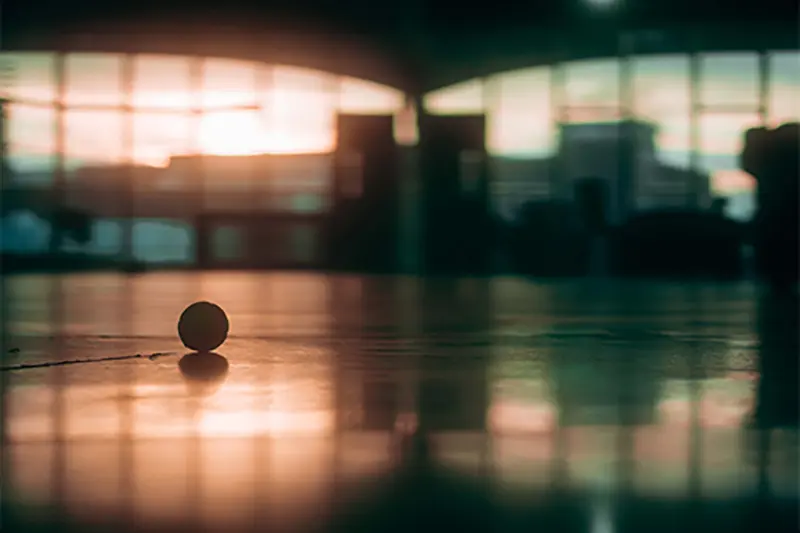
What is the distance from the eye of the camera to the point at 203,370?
16.3 feet

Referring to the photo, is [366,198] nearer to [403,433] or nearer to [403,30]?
[403,30]

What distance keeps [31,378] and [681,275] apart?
1880 centimetres

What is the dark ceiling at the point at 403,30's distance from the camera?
20078 mm

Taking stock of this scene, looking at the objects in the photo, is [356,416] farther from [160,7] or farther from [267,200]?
[267,200]

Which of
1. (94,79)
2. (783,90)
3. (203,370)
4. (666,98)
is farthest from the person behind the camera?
(94,79)

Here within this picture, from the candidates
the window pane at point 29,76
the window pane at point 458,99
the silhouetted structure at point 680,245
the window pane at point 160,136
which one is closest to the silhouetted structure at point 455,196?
the window pane at point 458,99

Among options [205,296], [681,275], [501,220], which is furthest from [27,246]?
[681,275]

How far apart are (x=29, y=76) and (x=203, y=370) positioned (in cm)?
1948

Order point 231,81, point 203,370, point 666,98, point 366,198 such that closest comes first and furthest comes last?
1. point 203,370
2. point 666,98
3. point 231,81
4. point 366,198

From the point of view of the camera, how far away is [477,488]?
2480 millimetres

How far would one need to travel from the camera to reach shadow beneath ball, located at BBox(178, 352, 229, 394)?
14.3 feet

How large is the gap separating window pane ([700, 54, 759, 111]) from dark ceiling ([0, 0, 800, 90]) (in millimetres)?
284

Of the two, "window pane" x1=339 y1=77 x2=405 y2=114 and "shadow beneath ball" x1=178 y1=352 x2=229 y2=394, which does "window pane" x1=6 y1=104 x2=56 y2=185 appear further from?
"shadow beneath ball" x1=178 y1=352 x2=229 y2=394

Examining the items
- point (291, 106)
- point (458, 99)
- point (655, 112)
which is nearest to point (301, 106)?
point (291, 106)
